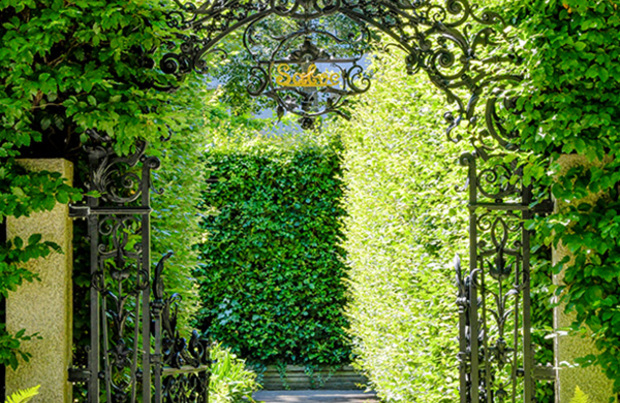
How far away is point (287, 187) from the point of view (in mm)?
10836

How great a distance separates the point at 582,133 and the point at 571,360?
1.22 meters

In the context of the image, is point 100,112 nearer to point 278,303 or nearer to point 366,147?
point 366,147

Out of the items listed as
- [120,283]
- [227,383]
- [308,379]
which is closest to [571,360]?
[120,283]

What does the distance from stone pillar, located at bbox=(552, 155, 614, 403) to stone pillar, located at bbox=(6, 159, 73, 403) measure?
266 cm

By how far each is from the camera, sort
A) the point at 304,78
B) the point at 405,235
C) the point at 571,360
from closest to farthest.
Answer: the point at 571,360 → the point at 304,78 → the point at 405,235

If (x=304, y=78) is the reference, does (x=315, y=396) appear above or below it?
below

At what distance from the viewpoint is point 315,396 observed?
33.4ft

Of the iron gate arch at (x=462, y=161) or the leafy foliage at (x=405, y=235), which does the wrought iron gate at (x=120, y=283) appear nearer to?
the iron gate arch at (x=462, y=161)

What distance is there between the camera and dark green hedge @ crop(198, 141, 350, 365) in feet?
35.1

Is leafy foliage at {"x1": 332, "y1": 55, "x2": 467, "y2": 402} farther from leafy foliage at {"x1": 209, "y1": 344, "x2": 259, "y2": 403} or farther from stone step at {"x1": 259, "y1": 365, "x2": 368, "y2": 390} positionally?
stone step at {"x1": 259, "y1": 365, "x2": 368, "y2": 390}

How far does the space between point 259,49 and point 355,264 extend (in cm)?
1048

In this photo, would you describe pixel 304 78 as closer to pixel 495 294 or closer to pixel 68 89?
pixel 68 89

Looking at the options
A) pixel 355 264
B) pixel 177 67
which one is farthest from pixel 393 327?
pixel 177 67

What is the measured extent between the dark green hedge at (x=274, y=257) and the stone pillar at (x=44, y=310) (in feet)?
21.2
